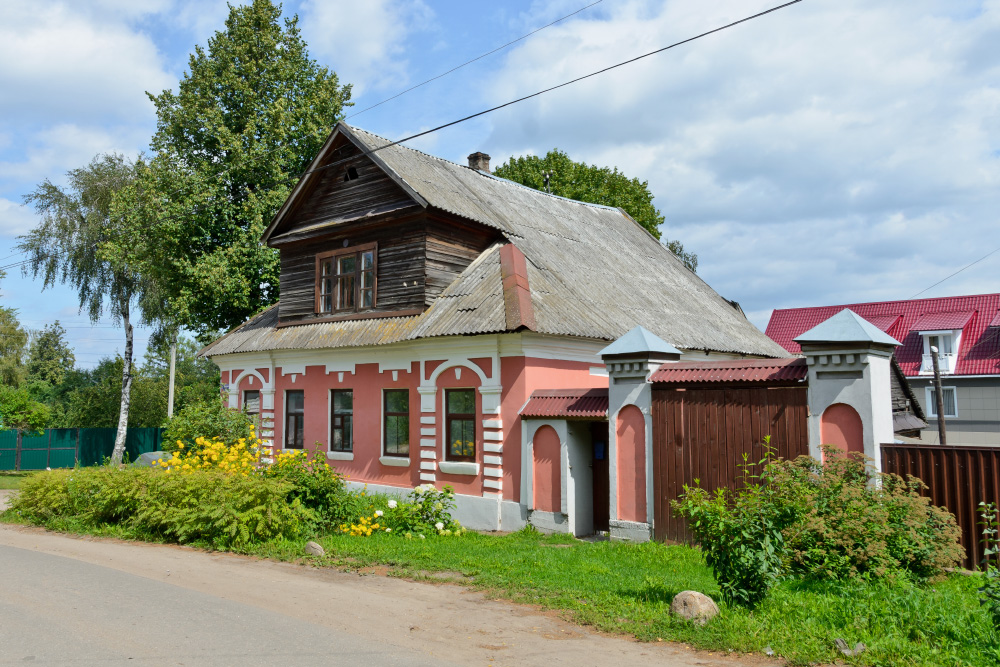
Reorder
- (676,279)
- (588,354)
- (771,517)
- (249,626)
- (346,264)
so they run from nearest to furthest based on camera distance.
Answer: (249,626)
(771,517)
(588,354)
(346,264)
(676,279)

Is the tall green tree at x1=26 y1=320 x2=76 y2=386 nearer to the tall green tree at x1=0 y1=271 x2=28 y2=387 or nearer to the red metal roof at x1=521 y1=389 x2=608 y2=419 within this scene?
the tall green tree at x1=0 y1=271 x2=28 y2=387

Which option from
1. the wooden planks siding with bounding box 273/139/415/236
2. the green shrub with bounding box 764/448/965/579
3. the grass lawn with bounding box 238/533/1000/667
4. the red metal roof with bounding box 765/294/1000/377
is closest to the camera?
the grass lawn with bounding box 238/533/1000/667

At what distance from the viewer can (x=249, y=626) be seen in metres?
6.81

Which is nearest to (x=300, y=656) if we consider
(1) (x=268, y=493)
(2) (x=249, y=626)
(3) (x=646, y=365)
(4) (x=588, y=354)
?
(2) (x=249, y=626)

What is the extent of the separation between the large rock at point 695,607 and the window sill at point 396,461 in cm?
944

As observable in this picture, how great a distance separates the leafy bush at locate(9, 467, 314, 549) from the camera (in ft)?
37.2

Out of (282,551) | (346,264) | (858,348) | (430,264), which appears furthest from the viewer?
(346,264)

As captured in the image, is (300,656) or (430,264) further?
(430,264)

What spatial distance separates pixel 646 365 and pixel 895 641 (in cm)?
598

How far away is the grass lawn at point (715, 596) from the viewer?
5.98m

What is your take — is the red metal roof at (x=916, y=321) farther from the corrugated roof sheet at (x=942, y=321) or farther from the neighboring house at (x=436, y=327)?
the neighboring house at (x=436, y=327)

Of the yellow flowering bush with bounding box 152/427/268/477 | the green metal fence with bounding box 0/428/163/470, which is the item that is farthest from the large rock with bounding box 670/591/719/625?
the green metal fence with bounding box 0/428/163/470

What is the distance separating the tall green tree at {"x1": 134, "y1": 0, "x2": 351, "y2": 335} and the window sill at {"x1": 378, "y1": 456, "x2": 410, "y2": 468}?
10.1m

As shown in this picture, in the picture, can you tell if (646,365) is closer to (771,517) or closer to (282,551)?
(771,517)
